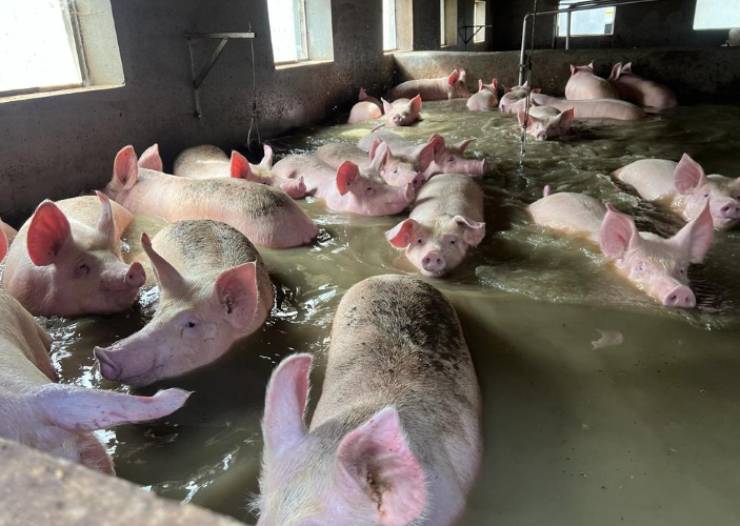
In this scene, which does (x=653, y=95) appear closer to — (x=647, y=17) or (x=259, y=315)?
(x=259, y=315)

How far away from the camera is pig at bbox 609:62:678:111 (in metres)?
9.12

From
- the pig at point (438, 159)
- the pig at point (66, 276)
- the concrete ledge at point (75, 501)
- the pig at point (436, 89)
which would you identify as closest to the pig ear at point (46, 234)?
the pig at point (66, 276)

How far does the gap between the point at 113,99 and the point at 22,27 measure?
86 centimetres

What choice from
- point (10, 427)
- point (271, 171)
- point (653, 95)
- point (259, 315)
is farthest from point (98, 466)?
point (653, 95)

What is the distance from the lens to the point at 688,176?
4797 millimetres

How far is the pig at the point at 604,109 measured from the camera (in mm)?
8500

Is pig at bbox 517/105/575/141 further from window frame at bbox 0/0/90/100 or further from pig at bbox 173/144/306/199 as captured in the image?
window frame at bbox 0/0/90/100

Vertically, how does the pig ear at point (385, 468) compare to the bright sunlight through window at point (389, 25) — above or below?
below

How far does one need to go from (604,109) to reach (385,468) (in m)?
8.65

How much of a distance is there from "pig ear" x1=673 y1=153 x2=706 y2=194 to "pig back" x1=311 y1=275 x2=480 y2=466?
285 cm

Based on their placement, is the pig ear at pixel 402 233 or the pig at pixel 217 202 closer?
Answer: the pig ear at pixel 402 233

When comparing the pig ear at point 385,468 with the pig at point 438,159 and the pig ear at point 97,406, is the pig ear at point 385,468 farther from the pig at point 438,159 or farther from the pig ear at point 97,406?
the pig at point 438,159

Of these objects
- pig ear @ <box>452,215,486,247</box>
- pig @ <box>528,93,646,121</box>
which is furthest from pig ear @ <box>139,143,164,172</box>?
pig @ <box>528,93,646,121</box>

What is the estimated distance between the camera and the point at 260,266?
361 centimetres
